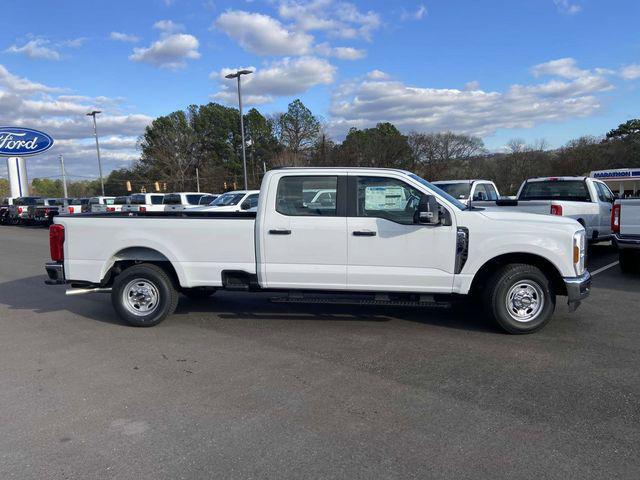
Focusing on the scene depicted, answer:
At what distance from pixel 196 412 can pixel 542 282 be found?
4.08m

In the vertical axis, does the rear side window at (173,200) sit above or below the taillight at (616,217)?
above

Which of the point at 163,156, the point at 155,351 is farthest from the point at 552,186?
the point at 163,156

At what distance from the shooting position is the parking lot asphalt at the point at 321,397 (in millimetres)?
3309

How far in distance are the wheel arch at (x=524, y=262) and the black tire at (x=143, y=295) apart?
3849 mm

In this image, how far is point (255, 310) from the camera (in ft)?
24.3

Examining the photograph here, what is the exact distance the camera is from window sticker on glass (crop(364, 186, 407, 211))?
19.9 feet

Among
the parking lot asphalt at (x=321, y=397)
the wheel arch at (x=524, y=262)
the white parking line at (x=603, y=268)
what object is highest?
the wheel arch at (x=524, y=262)

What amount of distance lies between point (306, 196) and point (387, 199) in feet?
3.21

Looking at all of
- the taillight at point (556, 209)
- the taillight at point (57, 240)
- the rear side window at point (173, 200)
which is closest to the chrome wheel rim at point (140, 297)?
the taillight at point (57, 240)

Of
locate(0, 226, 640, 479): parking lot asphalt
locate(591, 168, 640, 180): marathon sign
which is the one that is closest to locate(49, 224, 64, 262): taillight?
locate(0, 226, 640, 479): parking lot asphalt

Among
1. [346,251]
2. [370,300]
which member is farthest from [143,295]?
[370,300]

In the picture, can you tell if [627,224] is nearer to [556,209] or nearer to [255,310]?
[556,209]

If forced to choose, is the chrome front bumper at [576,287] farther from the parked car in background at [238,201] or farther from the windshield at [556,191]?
the parked car in background at [238,201]

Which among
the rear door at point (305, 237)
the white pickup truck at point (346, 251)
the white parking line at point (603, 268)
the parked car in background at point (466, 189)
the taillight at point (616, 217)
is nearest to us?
the white pickup truck at point (346, 251)
